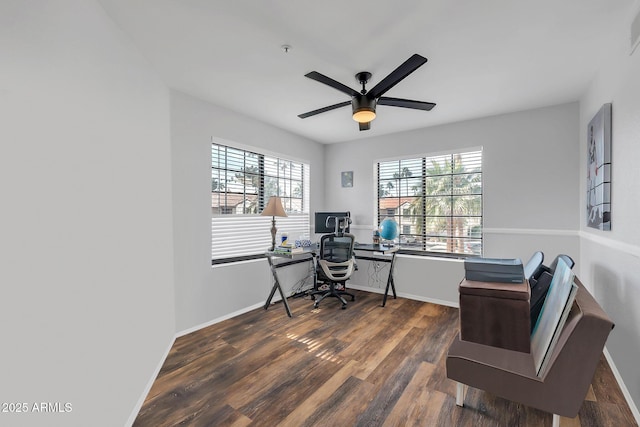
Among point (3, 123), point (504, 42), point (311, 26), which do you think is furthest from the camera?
point (504, 42)

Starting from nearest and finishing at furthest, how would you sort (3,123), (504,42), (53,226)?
(3,123) < (53,226) < (504,42)

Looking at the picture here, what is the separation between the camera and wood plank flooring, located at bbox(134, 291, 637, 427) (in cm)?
172

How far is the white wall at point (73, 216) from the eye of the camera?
100 cm

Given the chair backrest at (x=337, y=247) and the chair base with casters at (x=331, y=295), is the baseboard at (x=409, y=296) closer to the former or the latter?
the chair base with casters at (x=331, y=295)

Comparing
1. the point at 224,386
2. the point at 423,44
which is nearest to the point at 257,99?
the point at 423,44

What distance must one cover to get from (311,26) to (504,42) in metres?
1.44

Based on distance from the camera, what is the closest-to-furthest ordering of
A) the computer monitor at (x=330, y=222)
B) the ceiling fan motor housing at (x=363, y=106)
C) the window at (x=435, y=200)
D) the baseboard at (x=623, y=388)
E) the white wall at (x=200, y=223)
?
the baseboard at (x=623, y=388), the ceiling fan motor housing at (x=363, y=106), the white wall at (x=200, y=223), the window at (x=435, y=200), the computer monitor at (x=330, y=222)

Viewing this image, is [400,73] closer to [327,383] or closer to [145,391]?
[327,383]

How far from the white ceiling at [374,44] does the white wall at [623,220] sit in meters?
0.23

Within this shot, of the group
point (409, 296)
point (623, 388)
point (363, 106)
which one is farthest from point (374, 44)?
point (409, 296)

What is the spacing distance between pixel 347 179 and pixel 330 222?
958 millimetres

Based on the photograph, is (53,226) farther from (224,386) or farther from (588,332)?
(588,332)

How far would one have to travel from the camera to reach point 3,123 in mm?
974

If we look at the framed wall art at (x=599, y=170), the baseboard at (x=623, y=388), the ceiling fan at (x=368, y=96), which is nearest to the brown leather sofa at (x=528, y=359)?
the baseboard at (x=623, y=388)
